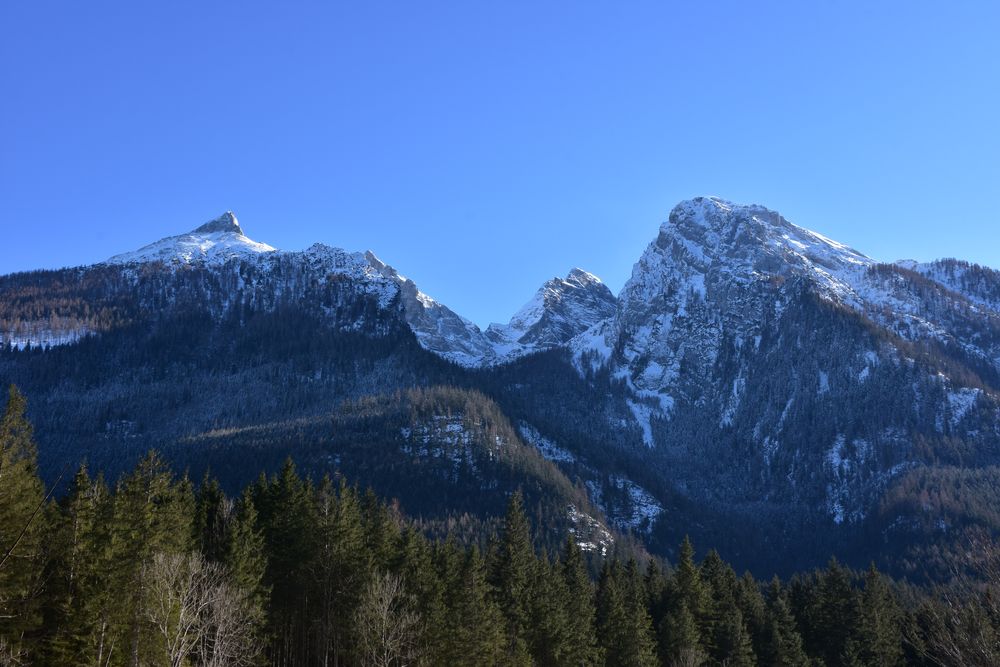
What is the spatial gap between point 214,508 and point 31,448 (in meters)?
19.4

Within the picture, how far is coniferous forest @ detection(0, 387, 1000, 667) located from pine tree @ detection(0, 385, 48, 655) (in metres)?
0.13

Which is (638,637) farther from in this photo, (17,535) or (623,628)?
(17,535)

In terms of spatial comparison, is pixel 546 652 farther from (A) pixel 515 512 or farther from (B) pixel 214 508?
(B) pixel 214 508

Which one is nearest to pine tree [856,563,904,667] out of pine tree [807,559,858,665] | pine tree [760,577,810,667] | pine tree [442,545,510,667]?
pine tree [807,559,858,665]

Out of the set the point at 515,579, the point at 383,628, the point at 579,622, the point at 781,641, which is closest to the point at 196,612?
the point at 383,628

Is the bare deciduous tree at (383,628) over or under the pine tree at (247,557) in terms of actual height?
under

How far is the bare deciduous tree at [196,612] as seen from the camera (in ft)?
147

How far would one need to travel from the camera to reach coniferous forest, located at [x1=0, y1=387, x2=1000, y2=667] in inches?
1716

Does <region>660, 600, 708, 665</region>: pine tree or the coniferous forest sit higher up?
the coniferous forest

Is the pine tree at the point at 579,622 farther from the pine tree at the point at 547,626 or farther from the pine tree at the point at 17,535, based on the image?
the pine tree at the point at 17,535

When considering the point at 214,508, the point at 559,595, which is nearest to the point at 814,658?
the point at 559,595

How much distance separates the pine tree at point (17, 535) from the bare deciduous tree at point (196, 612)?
5611 mm

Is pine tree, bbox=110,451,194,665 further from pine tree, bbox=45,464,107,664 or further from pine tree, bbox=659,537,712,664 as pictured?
pine tree, bbox=659,537,712,664

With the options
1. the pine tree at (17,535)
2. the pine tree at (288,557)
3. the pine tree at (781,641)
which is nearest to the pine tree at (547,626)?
the pine tree at (288,557)
